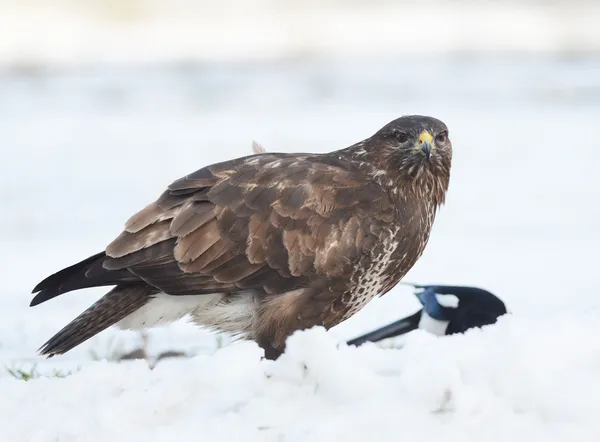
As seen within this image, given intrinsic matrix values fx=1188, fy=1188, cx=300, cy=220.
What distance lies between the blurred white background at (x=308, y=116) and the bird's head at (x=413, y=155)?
47.4 inches

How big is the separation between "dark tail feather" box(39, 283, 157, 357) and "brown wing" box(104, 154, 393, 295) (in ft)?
0.55

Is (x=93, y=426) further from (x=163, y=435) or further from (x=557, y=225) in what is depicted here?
(x=557, y=225)

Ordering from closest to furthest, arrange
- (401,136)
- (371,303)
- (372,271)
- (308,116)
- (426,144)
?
1. (372,271)
2. (426,144)
3. (401,136)
4. (371,303)
5. (308,116)

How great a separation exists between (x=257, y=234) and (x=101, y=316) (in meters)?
0.82

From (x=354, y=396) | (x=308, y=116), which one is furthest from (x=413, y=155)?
(x=308, y=116)

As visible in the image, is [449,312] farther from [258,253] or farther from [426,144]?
[258,253]

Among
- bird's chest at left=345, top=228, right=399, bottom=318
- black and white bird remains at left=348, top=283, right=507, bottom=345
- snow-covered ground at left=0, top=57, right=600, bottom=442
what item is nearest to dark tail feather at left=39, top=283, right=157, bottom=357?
snow-covered ground at left=0, top=57, right=600, bottom=442

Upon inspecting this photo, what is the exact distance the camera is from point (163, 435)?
3727 mm

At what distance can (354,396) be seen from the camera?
12.3 feet

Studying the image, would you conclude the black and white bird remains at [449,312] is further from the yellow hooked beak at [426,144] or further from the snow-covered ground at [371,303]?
the yellow hooked beak at [426,144]

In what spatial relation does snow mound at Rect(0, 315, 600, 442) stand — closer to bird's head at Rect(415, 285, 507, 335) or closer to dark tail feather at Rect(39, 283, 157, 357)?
dark tail feather at Rect(39, 283, 157, 357)

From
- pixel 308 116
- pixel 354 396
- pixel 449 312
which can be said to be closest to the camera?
pixel 354 396

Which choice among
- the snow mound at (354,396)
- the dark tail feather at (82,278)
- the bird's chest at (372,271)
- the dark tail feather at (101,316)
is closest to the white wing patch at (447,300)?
the bird's chest at (372,271)

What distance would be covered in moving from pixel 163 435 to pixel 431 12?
2516 cm
